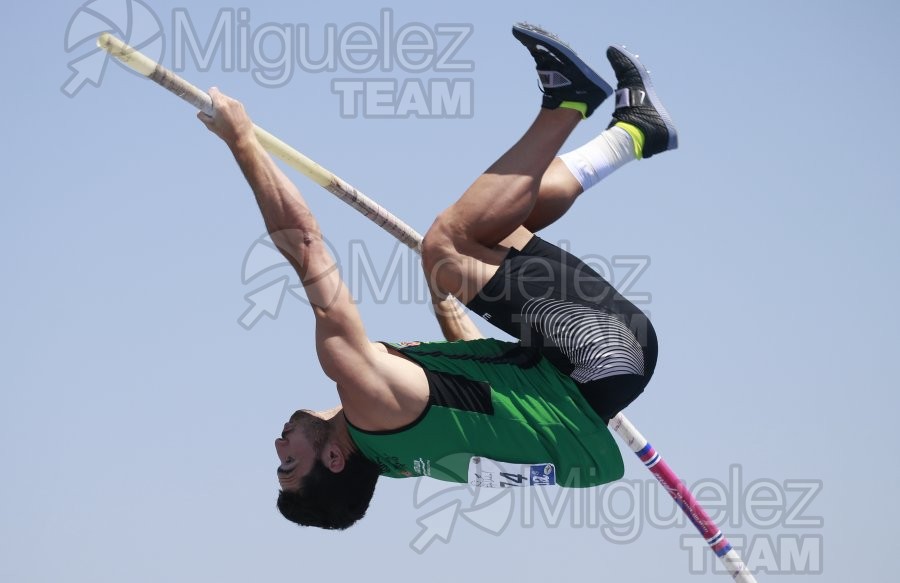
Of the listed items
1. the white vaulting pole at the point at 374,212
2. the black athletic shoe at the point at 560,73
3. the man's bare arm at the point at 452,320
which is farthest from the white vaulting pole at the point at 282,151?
the black athletic shoe at the point at 560,73

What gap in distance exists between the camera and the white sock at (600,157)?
Result: 32.4 feet

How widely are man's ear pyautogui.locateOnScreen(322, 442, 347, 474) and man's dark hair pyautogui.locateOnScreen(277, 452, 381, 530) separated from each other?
0.11 feet

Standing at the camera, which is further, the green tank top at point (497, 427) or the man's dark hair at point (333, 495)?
the man's dark hair at point (333, 495)

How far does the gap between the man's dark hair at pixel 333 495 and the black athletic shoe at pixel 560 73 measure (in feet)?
9.25

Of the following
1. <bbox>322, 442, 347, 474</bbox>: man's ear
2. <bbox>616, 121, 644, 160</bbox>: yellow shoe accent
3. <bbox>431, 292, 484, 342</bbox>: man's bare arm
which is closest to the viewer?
<bbox>322, 442, 347, 474</bbox>: man's ear

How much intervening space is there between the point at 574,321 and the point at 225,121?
2.58 meters

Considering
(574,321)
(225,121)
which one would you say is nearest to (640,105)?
(574,321)

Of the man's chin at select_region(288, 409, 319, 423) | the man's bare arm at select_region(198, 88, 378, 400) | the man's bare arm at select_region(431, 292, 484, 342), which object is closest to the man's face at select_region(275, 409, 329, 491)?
the man's chin at select_region(288, 409, 319, 423)

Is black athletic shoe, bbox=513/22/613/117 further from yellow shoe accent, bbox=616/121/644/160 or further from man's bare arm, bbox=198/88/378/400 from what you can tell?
man's bare arm, bbox=198/88/378/400

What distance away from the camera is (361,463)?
985cm

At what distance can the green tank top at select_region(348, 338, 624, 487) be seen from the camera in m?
9.28

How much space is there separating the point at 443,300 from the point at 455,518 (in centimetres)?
171

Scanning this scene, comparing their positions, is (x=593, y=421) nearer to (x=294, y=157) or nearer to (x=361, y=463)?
(x=361, y=463)

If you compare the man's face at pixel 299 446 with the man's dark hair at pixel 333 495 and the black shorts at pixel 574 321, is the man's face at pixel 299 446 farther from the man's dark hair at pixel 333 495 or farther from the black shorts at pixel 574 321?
the black shorts at pixel 574 321
